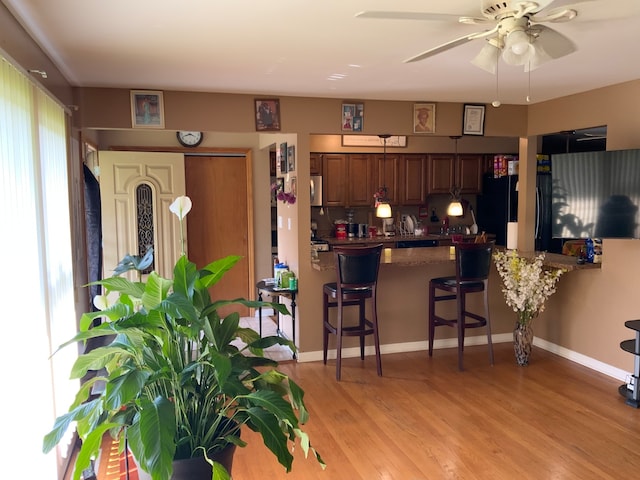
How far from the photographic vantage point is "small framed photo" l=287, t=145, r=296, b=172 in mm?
4687

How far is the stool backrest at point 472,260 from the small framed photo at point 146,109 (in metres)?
2.63

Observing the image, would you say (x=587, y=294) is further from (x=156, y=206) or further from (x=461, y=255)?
(x=156, y=206)

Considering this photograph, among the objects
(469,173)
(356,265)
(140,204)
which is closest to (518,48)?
(356,265)

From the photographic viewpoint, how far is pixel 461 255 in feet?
14.1

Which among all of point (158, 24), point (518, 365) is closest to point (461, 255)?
point (518, 365)

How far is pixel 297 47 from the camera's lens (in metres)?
2.95

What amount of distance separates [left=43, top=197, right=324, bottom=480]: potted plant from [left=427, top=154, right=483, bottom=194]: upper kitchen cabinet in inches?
232

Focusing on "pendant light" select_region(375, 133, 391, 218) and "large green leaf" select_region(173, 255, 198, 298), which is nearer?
"large green leaf" select_region(173, 255, 198, 298)

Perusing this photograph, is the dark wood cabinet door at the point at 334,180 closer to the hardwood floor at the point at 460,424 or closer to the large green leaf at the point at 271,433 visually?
the hardwood floor at the point at 460,424

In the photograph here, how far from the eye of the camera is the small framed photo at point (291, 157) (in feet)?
15.4

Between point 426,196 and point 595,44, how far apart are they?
4.42m

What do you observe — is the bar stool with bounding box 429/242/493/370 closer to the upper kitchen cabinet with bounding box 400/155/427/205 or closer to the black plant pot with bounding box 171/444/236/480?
the upper kitchen cabinet with bounding box 400/155/427/205

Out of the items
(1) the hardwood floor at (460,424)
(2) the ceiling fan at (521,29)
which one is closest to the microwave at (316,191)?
(1) the hardwood floor at (460,424)

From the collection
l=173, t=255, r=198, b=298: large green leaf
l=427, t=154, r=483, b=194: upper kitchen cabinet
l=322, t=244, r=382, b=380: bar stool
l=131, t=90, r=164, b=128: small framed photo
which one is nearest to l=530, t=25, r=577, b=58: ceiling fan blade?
l=173, t=255, r=198, b=298: large green leaf
